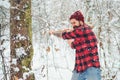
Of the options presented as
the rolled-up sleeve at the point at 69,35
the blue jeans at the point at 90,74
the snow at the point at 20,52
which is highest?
the rolled-up sleeve at the point at 69,35

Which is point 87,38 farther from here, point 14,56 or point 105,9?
point 105,9

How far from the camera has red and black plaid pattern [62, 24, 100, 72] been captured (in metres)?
6.32

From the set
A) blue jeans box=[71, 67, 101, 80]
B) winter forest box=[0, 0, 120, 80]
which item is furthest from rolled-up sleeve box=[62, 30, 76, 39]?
winter forest box=[0, 0, 120, 80]

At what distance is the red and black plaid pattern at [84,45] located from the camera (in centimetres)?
632

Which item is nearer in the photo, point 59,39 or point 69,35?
point 69,35

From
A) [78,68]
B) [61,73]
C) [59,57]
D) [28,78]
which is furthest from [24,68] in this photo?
[59,57]

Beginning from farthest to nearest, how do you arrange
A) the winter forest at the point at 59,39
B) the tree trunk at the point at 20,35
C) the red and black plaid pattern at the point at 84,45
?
1. the winter forest at the point at 59,39
2. the red and black plaid pattern at the point at 84,45
3. the tree trunk at the point at 20,35

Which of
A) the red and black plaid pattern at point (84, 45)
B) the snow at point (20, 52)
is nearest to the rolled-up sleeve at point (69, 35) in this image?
the red and black plaid pattern at point (84, 45)

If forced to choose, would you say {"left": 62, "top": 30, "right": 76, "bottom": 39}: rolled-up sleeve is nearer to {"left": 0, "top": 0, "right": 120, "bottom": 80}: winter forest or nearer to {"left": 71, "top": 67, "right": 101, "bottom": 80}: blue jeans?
{"left": 71, "top": 67, "right": 101, "bottom": 80}: blue jeans

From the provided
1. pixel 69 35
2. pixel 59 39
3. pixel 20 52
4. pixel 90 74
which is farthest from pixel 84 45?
pixel 59 39

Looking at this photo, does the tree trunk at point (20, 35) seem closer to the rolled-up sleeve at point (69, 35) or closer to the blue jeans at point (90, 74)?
the rolled-up sleeve at point (69, 35)

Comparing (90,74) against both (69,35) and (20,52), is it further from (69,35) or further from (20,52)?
(20,52)

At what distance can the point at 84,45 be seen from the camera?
20.9 feet

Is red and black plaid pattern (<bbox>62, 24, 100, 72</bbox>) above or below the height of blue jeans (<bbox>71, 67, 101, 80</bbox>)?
above
